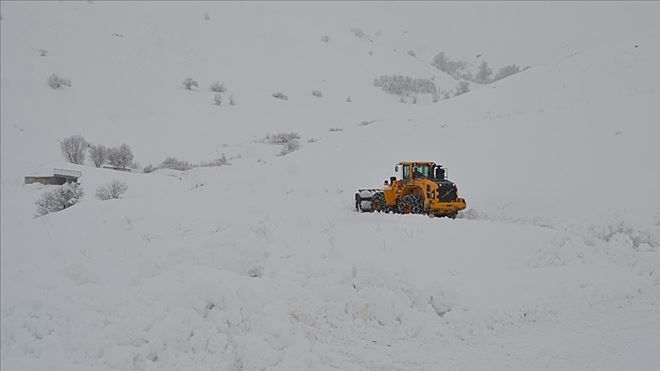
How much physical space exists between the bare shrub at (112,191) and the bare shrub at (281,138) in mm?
13346

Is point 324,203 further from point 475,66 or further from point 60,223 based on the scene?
point 475,66

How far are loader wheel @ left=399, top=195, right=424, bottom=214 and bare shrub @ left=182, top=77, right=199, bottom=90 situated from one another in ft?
84.6

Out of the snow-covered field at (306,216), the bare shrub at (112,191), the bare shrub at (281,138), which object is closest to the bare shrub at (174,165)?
the snow-covered field at (306,216)

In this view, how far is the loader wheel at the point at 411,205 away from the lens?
1396cm

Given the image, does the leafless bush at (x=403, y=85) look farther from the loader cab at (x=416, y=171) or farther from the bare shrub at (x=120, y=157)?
the loader cab at (x=416, y=171)

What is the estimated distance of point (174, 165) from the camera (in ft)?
83.4

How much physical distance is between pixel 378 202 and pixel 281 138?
1687cm

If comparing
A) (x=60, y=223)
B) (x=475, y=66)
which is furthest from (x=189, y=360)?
(x=475, y=66)

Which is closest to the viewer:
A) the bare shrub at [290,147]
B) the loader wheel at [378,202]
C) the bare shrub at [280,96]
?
the loader wheel at [378,202]

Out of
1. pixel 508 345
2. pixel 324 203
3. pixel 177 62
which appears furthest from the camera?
Answer: pixel 177 62

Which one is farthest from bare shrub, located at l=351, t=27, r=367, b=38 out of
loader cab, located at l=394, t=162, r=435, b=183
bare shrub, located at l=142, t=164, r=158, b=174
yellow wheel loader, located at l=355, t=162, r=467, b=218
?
loader cab, located at l=394, t=162, r=435, b=183

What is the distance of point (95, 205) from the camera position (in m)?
10.5

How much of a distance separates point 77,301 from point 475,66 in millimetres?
57938

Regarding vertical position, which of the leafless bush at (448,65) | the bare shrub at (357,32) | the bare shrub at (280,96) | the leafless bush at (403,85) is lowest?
the bare shrub at (280,96)
